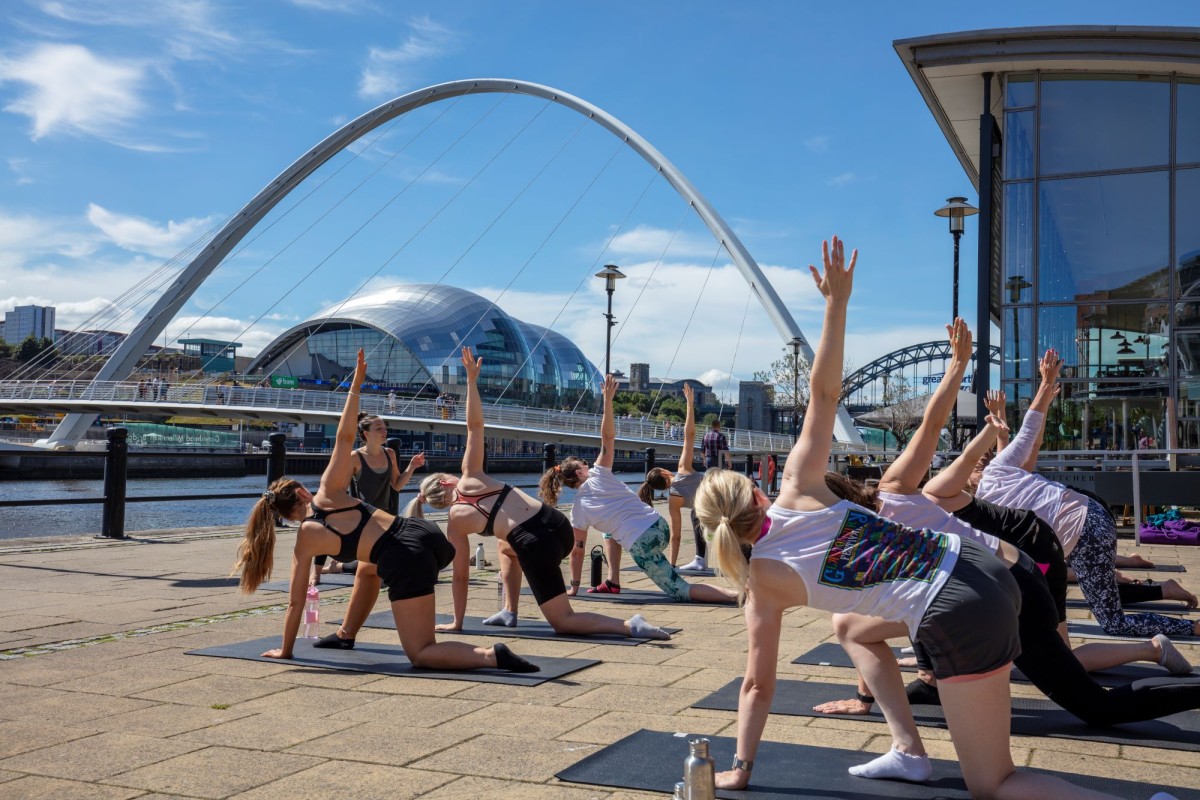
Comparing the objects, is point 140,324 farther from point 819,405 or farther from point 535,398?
point 819,405

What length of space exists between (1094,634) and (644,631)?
300 centimetres

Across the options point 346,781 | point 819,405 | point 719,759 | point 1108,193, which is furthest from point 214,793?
point 1108,193

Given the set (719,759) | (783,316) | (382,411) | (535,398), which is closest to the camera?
(719,759)

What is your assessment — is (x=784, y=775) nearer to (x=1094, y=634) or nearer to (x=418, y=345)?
(x=1094, y=634)

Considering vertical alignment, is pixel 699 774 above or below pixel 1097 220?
below

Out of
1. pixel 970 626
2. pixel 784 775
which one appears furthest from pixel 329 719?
pixel 970 626

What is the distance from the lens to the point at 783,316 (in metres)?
44.3

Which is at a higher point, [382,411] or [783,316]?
[783,316]

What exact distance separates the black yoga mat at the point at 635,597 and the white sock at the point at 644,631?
1.84 meters

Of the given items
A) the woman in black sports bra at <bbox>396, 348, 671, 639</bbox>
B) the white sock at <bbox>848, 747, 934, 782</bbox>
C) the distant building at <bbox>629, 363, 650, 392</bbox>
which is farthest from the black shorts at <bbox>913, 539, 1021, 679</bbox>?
the distant building at <bbox>629, 363, 650, 392</bbox>

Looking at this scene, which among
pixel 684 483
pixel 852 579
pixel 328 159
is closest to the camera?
pixel 852 579

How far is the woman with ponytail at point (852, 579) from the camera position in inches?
123

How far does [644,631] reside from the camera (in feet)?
22.7

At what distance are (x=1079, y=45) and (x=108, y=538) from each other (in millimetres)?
17038
